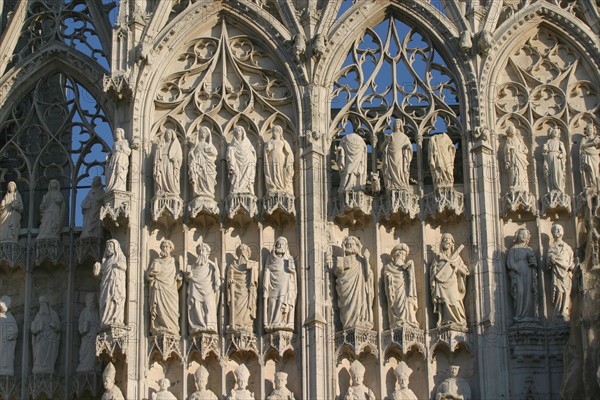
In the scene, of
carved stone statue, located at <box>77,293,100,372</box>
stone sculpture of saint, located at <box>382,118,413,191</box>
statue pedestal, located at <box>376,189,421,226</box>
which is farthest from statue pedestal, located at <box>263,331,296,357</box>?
stone sculpture of saint, located at <box>382,118,413,191</box>

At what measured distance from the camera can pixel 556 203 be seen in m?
27.2

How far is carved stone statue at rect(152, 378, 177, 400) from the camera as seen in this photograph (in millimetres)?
26250

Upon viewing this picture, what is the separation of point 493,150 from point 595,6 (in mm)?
2922

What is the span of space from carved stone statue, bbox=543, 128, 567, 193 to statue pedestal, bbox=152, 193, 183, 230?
551 centimetres

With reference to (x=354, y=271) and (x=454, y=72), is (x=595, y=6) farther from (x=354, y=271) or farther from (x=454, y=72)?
(x=354, y=271)

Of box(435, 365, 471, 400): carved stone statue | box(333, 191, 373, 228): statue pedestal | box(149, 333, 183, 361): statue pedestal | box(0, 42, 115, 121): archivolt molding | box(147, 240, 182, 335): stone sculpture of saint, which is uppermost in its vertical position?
box(0, 42, 115, 121): archivolt molding

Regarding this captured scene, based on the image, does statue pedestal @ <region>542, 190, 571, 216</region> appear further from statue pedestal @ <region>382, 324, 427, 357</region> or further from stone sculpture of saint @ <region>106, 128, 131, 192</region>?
stone sculpture of saint @ <region>106, 128, 131, 192</region>

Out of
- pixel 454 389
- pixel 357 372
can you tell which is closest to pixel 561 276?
pixel 454 389

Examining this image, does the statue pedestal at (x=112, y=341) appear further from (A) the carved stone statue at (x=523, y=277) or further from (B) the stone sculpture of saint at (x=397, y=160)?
(A) the carved stone statue at (x=523, y=277)

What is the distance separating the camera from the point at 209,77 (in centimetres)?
2862

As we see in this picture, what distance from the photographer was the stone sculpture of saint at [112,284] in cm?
2666

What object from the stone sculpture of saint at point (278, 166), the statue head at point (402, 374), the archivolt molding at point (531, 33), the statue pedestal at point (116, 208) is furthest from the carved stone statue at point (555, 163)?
the statue pedestal at point (116, 208)

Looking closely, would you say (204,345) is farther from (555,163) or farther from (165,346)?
(555,163)

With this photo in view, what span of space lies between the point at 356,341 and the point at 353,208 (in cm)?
205
